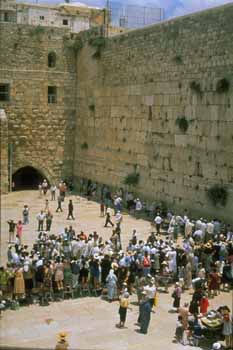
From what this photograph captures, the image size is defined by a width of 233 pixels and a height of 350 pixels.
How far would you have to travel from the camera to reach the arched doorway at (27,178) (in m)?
Result: 26.6

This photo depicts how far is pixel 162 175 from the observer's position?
20375 mm

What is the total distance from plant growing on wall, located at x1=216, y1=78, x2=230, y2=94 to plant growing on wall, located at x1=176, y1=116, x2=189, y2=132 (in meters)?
1.85

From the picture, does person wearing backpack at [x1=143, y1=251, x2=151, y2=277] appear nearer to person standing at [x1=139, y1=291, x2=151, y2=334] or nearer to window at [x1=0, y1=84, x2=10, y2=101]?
person standing at [x1=139, y1=291, x2=151, y2=334]

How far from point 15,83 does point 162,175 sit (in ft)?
30.1

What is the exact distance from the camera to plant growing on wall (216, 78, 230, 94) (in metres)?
17.2

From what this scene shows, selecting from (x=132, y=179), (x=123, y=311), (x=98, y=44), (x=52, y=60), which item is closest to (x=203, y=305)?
(x=123, y=311)

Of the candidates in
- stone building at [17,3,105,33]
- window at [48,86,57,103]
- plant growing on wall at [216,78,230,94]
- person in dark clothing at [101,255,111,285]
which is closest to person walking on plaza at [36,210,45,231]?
person in dark clothing at [101,255,111,285]

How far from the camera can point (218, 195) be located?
1728 centimetres

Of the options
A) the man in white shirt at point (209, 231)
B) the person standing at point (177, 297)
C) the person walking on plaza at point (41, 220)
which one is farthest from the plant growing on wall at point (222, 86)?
the person standing at point (177, 297)

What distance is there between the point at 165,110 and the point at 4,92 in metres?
8.93

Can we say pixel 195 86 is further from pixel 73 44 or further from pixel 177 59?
pixel 73 44

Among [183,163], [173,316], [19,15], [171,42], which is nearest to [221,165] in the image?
[183,163]

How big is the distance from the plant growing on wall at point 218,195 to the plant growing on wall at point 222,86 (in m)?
2.80

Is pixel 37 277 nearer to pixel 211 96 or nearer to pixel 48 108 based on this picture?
pixel 211 96
